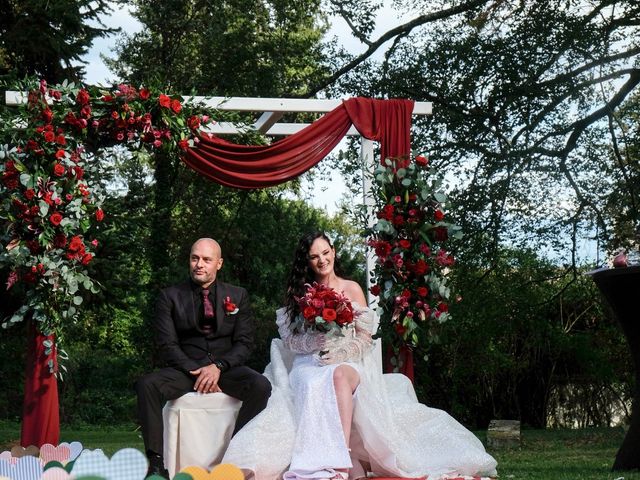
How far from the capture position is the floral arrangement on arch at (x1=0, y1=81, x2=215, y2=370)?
6316mm

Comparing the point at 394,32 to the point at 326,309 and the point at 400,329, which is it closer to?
the point at 400,329

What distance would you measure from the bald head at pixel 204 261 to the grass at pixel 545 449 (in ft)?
7.43

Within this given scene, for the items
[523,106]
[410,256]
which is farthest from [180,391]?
[523,106]

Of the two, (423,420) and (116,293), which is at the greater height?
(116,293)

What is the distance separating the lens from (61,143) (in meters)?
6.48

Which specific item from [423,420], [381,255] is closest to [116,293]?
[381,255]

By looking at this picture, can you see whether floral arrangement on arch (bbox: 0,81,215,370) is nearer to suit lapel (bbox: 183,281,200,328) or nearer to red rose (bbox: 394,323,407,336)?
suit lapel (bbox: 183,281,200,328)

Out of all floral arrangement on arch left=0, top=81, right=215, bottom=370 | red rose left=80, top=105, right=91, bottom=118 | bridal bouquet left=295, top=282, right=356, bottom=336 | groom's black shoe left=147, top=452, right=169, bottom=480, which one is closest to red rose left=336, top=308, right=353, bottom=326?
bridal bouquet left=295, top=282, right=356, bottom=336

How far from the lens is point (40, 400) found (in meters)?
6.41

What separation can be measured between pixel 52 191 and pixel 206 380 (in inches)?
74.6

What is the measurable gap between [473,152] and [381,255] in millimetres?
4867

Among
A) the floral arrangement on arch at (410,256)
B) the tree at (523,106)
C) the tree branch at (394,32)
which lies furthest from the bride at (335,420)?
the tree branch at (394,32)

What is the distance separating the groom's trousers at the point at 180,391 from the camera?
5.23m

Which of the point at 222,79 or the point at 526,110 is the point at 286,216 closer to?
the point at 222,79
